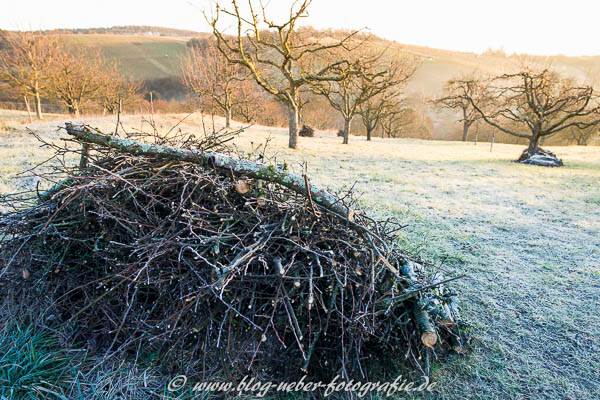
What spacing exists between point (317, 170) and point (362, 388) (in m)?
8.38

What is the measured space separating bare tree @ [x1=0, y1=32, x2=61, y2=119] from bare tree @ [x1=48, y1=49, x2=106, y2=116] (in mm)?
1077

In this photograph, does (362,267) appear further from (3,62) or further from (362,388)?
(3,62)

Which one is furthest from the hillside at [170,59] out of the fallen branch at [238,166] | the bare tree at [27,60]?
the fallen branch at [238,166]

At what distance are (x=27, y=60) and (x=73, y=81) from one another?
4.52m

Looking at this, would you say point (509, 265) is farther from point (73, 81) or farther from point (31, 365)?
point (73, 81)

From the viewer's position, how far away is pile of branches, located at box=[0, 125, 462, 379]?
6.57ft

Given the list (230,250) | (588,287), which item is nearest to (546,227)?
(588,287)

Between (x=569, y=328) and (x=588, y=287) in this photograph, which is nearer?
(x=569, y=328)

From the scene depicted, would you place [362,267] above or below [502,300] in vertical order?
above

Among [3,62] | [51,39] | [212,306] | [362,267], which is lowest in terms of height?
[212,306]

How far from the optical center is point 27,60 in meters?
22.0

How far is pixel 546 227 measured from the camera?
5668 mm

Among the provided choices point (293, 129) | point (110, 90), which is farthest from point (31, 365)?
point (110, 90)

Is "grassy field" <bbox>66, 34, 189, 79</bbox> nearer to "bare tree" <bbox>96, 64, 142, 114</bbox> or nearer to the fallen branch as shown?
"bare tree" <bbox>96, 64, 142, 114</bbox>
